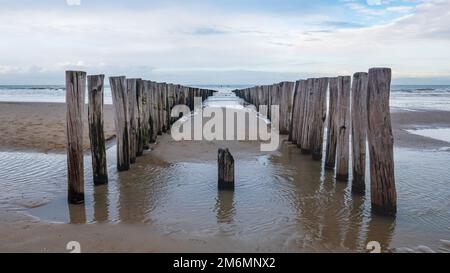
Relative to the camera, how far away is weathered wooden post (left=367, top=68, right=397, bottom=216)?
15.1 feet

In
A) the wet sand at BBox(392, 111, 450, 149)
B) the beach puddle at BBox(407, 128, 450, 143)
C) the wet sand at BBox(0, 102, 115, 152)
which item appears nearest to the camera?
the wet sand at BBox(0, 102, 115, 152)

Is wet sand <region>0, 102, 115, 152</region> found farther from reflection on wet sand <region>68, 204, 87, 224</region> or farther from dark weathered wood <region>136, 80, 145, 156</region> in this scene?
reflection on wet sand <region>68, 204, 87, 224</region>

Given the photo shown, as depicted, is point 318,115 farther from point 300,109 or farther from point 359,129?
point 359,129

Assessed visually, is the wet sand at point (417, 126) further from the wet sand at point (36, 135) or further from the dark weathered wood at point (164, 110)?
the wet sand at point (36, 135)

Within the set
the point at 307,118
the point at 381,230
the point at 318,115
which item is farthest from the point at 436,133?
the point at 381,230

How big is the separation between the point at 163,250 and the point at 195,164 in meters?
3.83

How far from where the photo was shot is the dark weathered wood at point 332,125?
656 cm

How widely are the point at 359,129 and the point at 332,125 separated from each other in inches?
52.6

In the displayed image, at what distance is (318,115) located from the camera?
7785 millimetres

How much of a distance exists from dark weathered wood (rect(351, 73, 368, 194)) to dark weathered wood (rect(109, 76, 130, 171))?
3.67 m

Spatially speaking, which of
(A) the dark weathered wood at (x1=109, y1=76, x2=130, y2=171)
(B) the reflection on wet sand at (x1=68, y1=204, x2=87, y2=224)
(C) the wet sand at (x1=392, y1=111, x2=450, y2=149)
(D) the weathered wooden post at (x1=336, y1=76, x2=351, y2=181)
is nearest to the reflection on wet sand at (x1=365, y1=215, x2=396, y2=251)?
(D) the weathered wooden post at (x1=336, y1=76, x2=351, y2=181)

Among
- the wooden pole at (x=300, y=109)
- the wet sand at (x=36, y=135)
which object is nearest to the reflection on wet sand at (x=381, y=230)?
the wooden pole at (x=300, y=109)

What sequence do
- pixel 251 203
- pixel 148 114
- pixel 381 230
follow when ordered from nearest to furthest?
pixel 381 230, pixel 251 203, pixel 148 114
